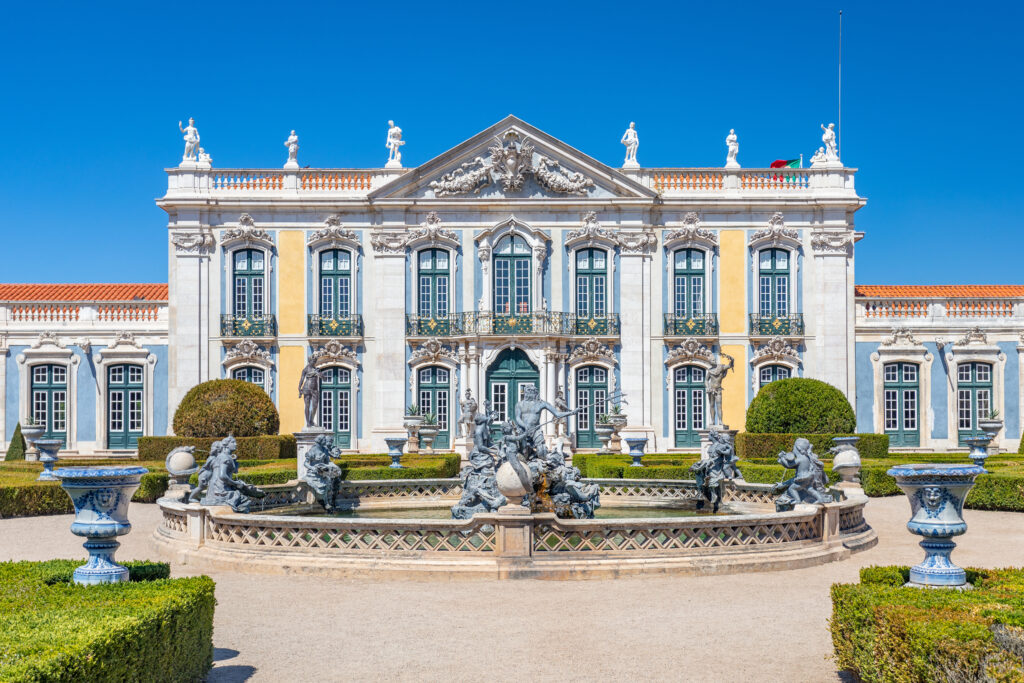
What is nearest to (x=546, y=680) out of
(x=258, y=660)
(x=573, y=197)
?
(x=258, y=660)

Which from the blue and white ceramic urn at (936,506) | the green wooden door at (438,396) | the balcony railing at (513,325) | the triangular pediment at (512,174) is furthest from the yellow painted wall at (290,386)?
the blue and white ceramic urn at (936,506)

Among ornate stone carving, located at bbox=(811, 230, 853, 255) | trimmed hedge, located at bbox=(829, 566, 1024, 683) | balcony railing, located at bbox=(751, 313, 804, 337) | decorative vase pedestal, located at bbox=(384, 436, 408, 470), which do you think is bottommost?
decorative vase pedestal, located at bbox=(384, 436, 408, 470)

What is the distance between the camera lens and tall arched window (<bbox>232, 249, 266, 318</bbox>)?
31469mm

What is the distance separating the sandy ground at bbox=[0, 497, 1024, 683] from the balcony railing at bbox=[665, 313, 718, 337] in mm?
19553

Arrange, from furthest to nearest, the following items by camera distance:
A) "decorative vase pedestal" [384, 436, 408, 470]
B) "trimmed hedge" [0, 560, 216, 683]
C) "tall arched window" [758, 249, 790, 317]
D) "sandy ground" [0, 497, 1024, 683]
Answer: "tall arched window" [758, 249, 790, 317] → "decorative vase pedestal" [384, 436, 408, 470] → "sandy ground" [0, 497, 1024, 683] → "trimmed hedge" [0, 560, 216, 683]

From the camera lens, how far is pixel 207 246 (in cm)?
3125

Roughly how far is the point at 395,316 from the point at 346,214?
11.3 ft

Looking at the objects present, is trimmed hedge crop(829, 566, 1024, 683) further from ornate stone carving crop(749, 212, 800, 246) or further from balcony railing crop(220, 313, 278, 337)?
balcony railing crop(220, 313, 278, 337)

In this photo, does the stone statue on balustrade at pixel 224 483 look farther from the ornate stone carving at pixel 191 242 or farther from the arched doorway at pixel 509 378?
the ornate stone carving at pixel 191 242

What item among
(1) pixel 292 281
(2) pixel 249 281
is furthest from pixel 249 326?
(1) pixel 292 281

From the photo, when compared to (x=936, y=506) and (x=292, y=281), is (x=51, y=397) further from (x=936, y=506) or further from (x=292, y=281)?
(x=936, y=506)

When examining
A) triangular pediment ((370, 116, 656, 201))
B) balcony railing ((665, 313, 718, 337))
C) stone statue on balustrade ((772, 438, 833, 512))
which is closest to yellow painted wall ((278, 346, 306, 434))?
triangular pediment ((370, 116, 656, 201))

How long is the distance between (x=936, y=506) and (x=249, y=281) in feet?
86.2

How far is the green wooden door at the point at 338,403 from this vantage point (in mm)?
31438
